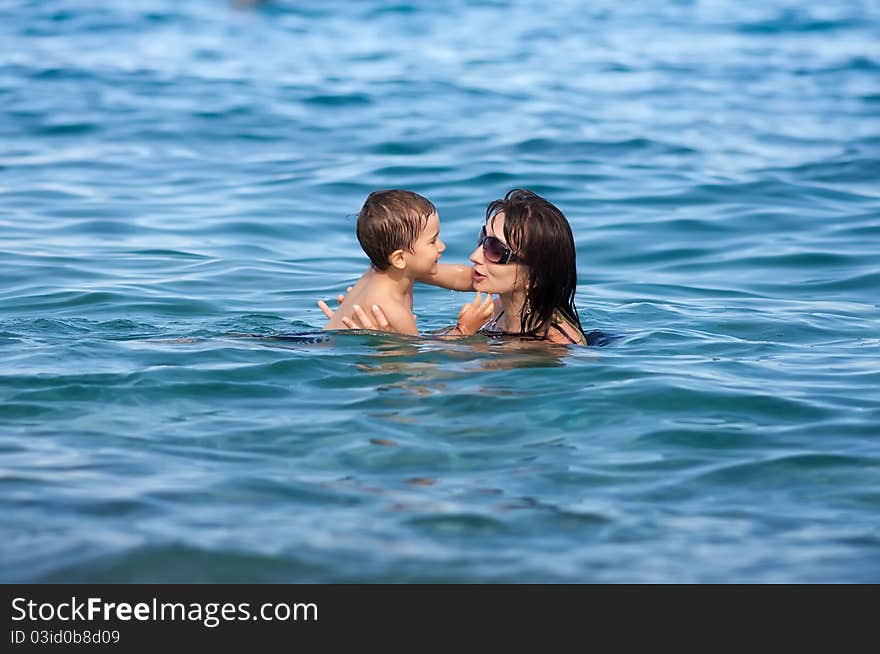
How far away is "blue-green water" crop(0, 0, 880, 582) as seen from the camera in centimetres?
436

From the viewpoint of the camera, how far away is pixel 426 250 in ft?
21.6

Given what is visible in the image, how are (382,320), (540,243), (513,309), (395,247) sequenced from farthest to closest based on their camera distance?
(513,309), (382,320), (395,247), (540,243)

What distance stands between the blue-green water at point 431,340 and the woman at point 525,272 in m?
0.26

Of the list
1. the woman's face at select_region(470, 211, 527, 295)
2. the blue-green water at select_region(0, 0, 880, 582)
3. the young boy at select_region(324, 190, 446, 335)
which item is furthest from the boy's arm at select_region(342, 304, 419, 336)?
the woman's face at select_region(470, 211, 527, 295)

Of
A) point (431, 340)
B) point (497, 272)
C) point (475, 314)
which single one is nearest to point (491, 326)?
point (475, 314)

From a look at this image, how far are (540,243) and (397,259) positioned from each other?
78 cm

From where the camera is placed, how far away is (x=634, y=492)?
189 inches

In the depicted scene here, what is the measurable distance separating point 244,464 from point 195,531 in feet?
2.25

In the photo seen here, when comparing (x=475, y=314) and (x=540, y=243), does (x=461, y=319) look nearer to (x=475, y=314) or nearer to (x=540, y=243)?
(x=475, y=314)

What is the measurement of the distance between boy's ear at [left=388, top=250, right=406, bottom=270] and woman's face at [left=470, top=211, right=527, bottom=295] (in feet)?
1.24

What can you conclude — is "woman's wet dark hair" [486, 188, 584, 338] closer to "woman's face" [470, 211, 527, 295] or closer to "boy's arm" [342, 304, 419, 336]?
"woman's face" [470, 211, 527, 295]

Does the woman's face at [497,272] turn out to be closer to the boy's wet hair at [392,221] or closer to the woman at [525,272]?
the woman at [525,272]
